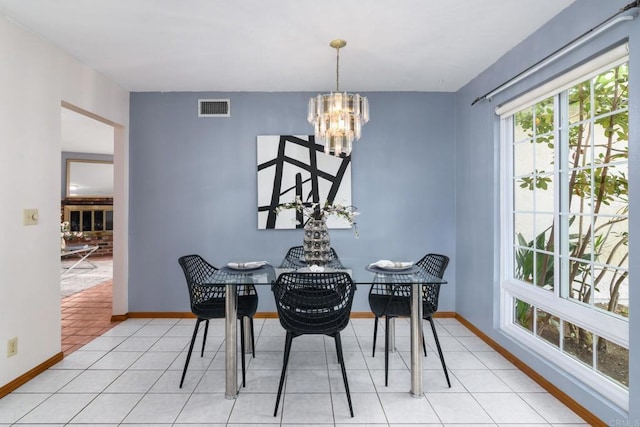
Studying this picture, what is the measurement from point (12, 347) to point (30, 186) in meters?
1.12

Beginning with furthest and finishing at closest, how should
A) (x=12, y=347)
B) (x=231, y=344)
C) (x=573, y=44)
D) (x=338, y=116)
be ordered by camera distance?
1. (x=338, y=116)
2. (x=12, y=347)
3. (x=231, y=344)
4. (x=573, y=44)

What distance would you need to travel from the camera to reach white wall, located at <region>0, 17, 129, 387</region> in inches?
94.0

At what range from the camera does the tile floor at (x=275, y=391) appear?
6.88ft

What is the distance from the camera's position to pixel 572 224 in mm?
2436

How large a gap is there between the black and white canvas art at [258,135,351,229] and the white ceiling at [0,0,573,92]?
26.6 inches

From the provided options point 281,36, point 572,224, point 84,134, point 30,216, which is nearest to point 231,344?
point 30,216

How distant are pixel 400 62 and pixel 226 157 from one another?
2079 mm

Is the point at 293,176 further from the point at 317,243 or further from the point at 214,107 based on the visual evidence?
the point at 317,243

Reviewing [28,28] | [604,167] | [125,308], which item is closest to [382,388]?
[604,167]

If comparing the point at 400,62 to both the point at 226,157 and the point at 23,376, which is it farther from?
the point at 23,376

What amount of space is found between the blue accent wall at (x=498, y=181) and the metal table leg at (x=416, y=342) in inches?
35.9

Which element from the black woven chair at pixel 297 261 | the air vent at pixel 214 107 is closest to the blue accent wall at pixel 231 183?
the air vent at pixel 214 107

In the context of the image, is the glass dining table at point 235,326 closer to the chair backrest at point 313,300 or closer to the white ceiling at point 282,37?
the chair backrest at point 313,300

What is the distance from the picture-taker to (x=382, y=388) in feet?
8.03
